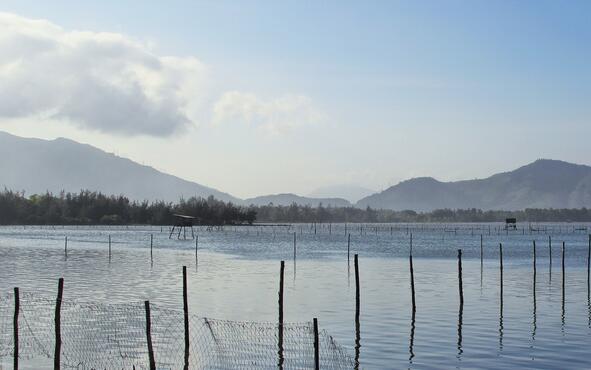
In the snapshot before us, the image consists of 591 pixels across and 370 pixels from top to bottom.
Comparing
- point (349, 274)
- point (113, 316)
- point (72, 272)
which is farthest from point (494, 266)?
point (113, 316)

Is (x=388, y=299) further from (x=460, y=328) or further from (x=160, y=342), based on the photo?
(x=160, y=342)

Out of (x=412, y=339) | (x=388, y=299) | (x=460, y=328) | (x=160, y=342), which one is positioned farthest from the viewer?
(x=388, y=299)

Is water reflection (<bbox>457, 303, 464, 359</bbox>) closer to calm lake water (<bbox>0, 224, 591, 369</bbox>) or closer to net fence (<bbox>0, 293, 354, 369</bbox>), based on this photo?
calm lake water (<bbox>0, 224, 591, 369</bbox>)

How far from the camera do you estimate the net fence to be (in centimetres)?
3048

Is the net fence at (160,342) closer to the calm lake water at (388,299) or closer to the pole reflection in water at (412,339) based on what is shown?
the calm lake water at (388,299)

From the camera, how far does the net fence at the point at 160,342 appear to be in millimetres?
30484

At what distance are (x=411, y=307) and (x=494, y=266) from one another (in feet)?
135

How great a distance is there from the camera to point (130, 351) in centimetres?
3184

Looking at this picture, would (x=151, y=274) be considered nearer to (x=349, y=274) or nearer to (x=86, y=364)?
(x=349, y=274)

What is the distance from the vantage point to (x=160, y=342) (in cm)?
3394

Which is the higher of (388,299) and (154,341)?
(388,299)

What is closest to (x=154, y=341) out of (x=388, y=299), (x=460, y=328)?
(x=460, y=328)

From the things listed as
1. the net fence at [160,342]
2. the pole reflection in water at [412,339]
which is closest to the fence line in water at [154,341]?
the net fence at [160,342]

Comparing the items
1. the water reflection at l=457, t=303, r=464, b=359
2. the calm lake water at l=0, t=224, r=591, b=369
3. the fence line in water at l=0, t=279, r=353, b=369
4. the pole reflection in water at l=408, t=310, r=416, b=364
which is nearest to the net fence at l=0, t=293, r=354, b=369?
the fence line in water at l=0, t=279, r=353, b=369
